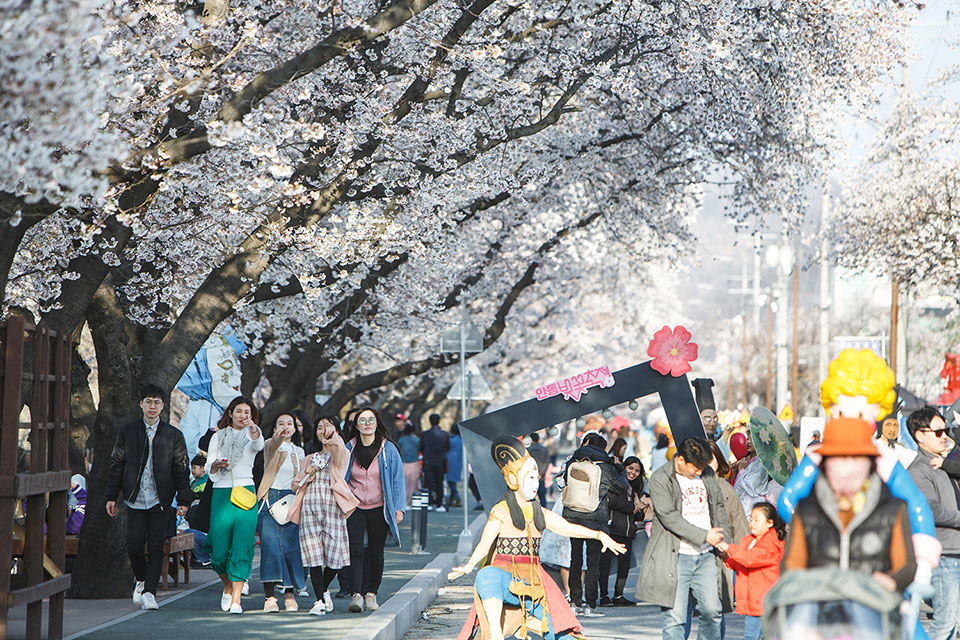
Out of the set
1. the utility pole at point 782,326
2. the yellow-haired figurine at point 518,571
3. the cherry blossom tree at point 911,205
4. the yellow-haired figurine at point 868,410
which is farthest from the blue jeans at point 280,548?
the utility pole at point 782,326

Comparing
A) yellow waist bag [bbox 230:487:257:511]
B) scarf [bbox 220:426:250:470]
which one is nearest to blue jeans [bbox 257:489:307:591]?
yellow waist bag [bbox 230:487:257:511]

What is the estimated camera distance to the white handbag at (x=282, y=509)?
1177cm

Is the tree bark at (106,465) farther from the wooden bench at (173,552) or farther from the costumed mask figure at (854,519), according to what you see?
the costumed mask figure at (854,519)

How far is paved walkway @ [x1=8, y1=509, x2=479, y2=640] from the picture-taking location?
32.0 feet

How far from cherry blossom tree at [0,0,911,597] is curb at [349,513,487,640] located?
2.54 metres

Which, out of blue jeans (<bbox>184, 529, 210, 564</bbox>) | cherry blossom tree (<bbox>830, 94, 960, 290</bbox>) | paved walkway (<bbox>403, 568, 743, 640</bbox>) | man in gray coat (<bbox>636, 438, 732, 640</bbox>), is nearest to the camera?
man in gray coat (<bbox>636, 438, 732, 640</bbox>)

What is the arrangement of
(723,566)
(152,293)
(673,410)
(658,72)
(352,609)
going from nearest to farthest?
(723,566) < (352,609) < (673,410) < (152,293) < (658,72)

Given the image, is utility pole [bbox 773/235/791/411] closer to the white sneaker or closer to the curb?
the curb

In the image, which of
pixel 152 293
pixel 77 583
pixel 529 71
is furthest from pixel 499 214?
pixel 77 583

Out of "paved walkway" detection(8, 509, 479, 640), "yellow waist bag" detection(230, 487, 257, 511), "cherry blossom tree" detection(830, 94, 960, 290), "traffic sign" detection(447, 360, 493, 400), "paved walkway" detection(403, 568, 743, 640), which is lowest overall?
"paved walkway" detection(403, 568, 743, 640)

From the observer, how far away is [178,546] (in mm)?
12812

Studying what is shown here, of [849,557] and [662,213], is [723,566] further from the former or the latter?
[662,213]

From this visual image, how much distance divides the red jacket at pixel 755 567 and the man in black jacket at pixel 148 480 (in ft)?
15.0

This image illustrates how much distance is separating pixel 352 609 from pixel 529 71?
7645 millimetres
